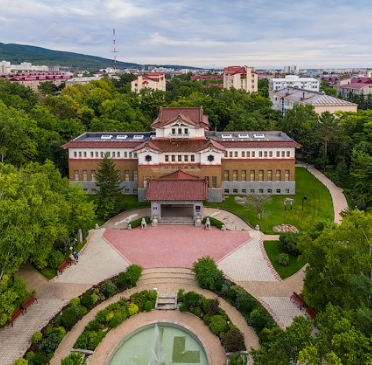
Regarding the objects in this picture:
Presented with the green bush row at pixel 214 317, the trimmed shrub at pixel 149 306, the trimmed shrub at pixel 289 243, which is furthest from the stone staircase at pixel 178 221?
the trimmed shrub at pixel 149 306

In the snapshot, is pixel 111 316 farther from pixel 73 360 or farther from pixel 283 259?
pixel 283 259

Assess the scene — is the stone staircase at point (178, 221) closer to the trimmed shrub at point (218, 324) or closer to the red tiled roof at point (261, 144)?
the red tiled roof at point (261, 144)

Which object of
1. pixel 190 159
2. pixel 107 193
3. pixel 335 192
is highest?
pixel 190 159

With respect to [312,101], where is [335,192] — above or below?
below

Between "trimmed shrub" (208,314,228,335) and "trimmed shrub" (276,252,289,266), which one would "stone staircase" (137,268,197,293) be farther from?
"trimmed shrub" (276,252,289,266)

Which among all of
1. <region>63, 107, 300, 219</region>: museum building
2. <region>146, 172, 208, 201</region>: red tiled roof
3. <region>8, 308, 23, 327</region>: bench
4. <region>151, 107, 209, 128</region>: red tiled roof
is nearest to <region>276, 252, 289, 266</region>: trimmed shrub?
<region>146, 172, 208, 201</region>: red tiled roof

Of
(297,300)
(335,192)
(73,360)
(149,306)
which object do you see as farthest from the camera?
(335,192)

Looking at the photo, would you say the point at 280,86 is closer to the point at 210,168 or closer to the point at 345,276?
the point at 210,168

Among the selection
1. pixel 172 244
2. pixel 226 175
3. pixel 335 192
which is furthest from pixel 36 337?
pixel 335 192
